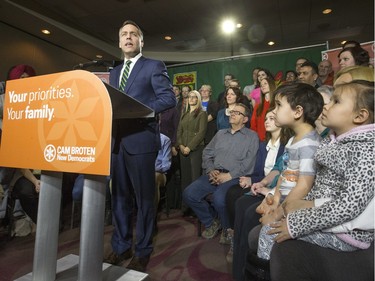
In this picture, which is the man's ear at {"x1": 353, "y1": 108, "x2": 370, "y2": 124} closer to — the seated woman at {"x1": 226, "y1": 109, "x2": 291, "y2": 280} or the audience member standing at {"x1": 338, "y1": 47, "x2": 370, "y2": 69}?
the seated woman at {"x1": 226, "y1": 109, "x2": 291, "y2": 280}

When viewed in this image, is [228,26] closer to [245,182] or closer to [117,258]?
[245,182]

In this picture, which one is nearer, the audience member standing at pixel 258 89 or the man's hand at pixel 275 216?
the man's hand at pixel 275 216

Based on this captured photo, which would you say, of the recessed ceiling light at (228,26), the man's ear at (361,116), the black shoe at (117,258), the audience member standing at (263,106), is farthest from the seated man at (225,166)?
the recessed ceiling light at (228,26)

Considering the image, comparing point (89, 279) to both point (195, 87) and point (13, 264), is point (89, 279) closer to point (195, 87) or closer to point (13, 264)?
point (13, 264)

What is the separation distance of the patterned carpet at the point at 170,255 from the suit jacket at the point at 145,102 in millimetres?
747

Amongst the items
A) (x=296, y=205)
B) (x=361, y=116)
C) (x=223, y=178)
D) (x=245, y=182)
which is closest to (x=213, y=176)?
(x=223, y=178)

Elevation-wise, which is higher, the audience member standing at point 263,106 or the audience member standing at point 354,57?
the audience member standing at point 354,57

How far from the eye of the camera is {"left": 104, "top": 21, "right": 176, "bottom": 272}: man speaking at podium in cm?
155

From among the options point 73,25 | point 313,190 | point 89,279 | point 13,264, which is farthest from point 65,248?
point 73,25

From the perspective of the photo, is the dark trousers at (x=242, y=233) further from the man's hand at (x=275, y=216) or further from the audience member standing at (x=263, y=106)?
the audience member standing at (x=263, y=106)

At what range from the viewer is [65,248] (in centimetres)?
207

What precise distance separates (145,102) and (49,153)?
0.75m

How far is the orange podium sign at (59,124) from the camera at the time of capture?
85 cm

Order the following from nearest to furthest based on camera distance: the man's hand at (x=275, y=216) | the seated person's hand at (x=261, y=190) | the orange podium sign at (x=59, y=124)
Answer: the orange podium sign at (x=59, y=124) < the man's hand at (x=275, y=216) < the seated person's hand at (x=261, y=190)
